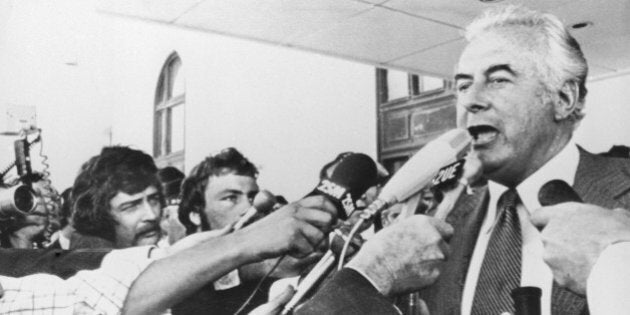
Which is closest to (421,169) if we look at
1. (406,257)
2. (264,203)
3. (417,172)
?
(417,172)

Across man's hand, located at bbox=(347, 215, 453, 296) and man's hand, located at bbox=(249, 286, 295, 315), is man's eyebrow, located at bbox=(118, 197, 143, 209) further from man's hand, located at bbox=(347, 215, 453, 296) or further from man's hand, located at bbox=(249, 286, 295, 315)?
man's hand, located at bbox=(347, 215, 453, 296)

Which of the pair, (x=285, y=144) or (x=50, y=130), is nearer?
(x=50, y=130)

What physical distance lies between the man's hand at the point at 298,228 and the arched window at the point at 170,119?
47.2 inches

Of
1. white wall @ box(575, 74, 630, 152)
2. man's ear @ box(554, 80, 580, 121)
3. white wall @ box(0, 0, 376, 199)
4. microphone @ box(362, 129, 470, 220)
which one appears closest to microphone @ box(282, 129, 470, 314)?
microphone @ box(362, 129, 470, 220)

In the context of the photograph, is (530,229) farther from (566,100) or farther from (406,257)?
(406,257)

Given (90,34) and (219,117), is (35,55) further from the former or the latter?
(219,117)

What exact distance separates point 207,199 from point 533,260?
127 cm

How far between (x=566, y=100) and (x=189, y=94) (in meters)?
1.51

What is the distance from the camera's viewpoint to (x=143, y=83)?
6.66 ft

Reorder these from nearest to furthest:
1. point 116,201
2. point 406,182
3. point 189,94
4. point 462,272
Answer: point 406,182, point 462,272, point 116,201, point 189,94

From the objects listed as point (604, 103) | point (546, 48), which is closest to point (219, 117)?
point (546, 48)

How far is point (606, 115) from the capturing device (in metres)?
2.82

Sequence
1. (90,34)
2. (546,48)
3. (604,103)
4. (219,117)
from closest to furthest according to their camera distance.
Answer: (546,48) → (90,34) → (219,117) → (604,103)

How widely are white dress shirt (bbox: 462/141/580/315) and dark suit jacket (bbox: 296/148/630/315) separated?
0.03 feet
